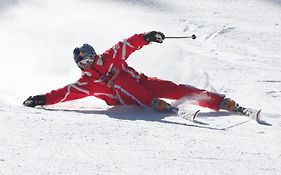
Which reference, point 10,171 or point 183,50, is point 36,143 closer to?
point 10,171

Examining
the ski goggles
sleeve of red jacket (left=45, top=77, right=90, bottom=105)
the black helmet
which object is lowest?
sleeve of red jacket (left=45, top=77, right=90, bottom=105)

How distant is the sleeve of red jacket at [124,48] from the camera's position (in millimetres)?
5465

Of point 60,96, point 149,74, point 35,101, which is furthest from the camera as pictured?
point 149,74

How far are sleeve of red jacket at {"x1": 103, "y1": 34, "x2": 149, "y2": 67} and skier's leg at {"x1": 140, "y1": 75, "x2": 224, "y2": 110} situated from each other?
288 mm

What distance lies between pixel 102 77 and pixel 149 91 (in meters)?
0.46

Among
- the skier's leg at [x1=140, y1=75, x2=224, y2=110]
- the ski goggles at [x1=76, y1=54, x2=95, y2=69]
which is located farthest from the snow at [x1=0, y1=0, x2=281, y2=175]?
the ski goggles at [x1=76, y1=54, x2=95, y2=69]

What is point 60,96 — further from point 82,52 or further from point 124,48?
point 124,48

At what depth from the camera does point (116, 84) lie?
18.1 feet

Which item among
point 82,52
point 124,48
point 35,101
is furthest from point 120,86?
point 35,101

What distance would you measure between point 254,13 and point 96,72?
4830 millimetres

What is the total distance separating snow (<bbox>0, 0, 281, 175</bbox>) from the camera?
3898 mm

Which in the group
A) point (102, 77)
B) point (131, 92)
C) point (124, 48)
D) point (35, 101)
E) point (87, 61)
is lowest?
point (35, 101)

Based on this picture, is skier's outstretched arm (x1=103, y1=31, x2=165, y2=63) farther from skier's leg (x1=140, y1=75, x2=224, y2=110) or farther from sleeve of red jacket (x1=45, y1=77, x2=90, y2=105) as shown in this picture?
sleeve of red jacket (x1=45, y1=77, x2=90, y2=105)

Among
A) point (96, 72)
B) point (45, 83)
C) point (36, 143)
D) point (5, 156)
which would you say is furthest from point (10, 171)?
point (45, 83)
